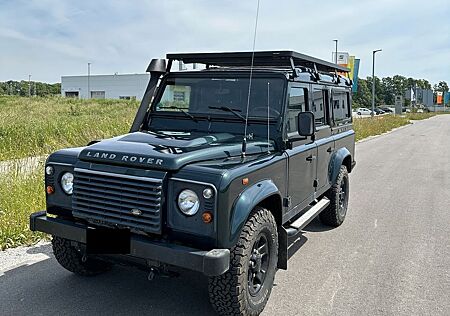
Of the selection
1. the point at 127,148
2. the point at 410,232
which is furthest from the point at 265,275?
the point at 410,232

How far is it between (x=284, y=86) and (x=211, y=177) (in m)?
1.76

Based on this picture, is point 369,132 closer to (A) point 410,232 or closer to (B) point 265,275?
(A) point 410,232

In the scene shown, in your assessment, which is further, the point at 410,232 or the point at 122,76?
the point at 122,76

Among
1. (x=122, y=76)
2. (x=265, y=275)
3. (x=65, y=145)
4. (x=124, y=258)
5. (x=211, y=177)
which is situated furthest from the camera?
(x=122, y=76)

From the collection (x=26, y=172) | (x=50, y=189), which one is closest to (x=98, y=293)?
(x=50, y=189)

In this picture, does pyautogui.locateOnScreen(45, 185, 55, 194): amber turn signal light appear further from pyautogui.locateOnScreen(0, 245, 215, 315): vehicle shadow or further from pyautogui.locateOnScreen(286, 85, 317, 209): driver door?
pyautogui.locateOnScreen(286, 85, 317, 209): driver door

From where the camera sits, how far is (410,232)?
614 cm

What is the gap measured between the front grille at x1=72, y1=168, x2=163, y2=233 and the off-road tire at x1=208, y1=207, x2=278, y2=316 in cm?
61

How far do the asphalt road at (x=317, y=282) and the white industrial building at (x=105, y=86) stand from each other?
70.6 m

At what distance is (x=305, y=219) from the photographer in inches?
185

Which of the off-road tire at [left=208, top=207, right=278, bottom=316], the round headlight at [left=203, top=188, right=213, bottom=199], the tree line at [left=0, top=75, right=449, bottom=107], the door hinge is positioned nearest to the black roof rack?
the door hinge

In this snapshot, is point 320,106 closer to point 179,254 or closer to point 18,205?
point 179,254

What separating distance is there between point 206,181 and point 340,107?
161 inches

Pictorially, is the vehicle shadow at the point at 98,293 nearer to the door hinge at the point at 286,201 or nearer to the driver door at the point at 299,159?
the door hinge at the point at 286,201
